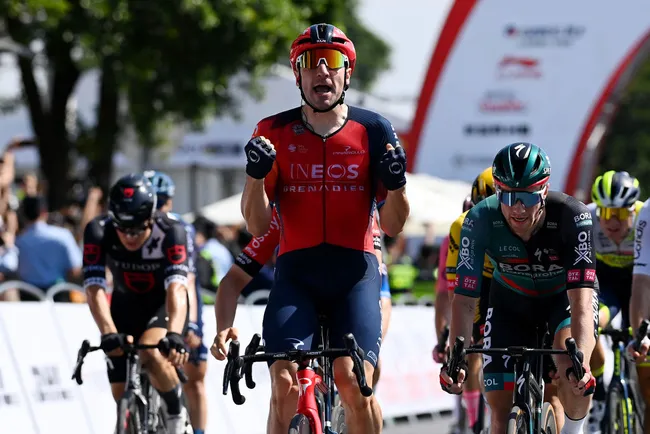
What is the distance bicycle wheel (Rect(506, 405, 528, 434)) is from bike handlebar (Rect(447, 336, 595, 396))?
278mm

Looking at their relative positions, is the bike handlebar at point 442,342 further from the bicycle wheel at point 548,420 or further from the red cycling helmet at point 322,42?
the red cycling helmet at point 322,42

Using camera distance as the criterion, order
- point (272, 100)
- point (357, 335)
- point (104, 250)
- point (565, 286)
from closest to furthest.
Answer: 1. point (357, 335)
2. point (565, 286)
3. point (104, 250)
4. point (272, 100)

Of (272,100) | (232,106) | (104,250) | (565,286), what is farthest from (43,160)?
(565,286)

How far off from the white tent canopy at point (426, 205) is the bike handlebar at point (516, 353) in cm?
1630

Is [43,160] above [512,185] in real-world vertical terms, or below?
below

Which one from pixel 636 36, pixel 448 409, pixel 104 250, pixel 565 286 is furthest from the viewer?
pixel 636 36

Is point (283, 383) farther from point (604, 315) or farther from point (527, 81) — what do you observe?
point (527, 81)

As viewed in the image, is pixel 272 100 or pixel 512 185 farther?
pixel 272 100

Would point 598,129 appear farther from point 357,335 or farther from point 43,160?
point 357,335

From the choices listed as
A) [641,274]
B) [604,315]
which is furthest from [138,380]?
[604,315]

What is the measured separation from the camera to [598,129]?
107ft

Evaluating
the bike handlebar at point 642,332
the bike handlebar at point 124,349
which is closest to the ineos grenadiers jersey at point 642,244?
the bike handlebar at point 642,332

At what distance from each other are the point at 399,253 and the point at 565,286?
1789 centimetres

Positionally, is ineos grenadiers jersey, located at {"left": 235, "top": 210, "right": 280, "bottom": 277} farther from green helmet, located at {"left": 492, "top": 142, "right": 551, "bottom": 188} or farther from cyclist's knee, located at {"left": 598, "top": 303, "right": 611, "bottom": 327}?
cyclist's knee, located at {"left": 598, "top": 303, "right": 611, "bottom": 327}
